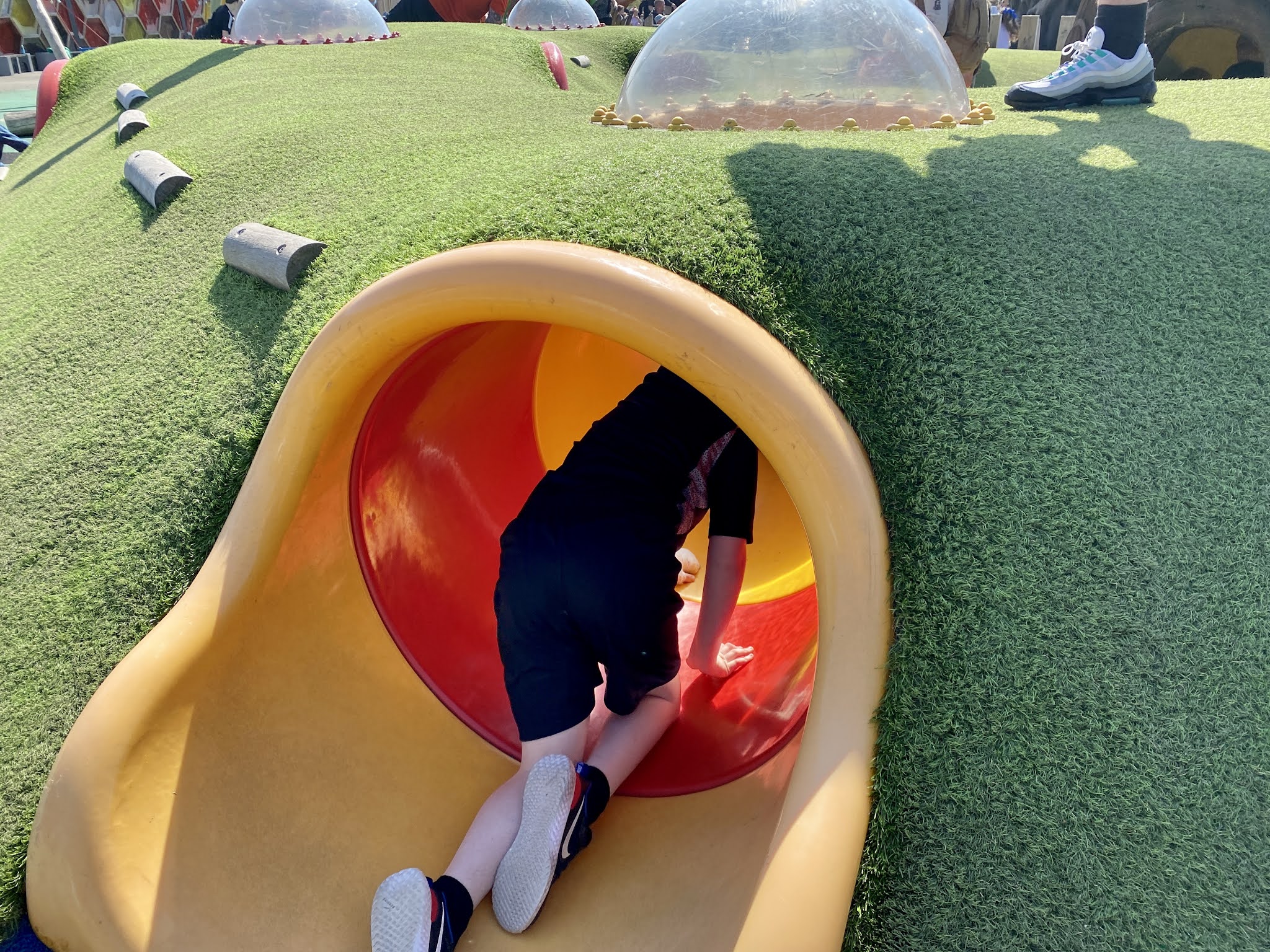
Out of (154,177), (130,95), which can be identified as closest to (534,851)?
(154,177)

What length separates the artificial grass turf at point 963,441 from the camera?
1421 mm

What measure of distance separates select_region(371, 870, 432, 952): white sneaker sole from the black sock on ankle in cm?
38

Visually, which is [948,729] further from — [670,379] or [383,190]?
[383,190]

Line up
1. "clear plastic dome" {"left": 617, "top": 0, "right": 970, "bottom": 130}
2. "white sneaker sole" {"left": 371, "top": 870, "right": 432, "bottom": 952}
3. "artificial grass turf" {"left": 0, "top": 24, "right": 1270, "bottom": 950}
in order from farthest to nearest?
"clear plastic dome" {"left": 617, "top": 0, "right": 970, "bottom": 130}, "white sneaker sole" {"left": 371, "top": 870, "right": 432, "bottom": 952}, "artificial grass turf" {"left": 0, "top": 24, "right": 1270, "bottom": 950}

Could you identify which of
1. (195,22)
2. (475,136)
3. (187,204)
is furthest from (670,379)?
(195,22)

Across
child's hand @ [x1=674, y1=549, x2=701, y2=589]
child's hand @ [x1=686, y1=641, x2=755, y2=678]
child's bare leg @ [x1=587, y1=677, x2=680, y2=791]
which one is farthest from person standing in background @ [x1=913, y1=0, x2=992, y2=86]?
child's bare leg @ [x1=587, y1=677, x2=680, y2=791]

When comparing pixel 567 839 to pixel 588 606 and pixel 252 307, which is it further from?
pixel 252 307

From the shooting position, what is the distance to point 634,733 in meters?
2.11

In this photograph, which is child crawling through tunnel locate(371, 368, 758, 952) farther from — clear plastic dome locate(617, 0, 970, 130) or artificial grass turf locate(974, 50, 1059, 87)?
artificial grass turf locate(974, 50, 1059, 87)

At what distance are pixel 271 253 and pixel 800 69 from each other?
170cm

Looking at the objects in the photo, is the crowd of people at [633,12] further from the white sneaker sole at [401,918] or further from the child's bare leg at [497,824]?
the white sneaker sole at [401,918]

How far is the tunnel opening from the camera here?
86.3 inches

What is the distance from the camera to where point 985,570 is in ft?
4.99

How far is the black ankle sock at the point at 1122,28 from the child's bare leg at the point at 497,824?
3204mm
